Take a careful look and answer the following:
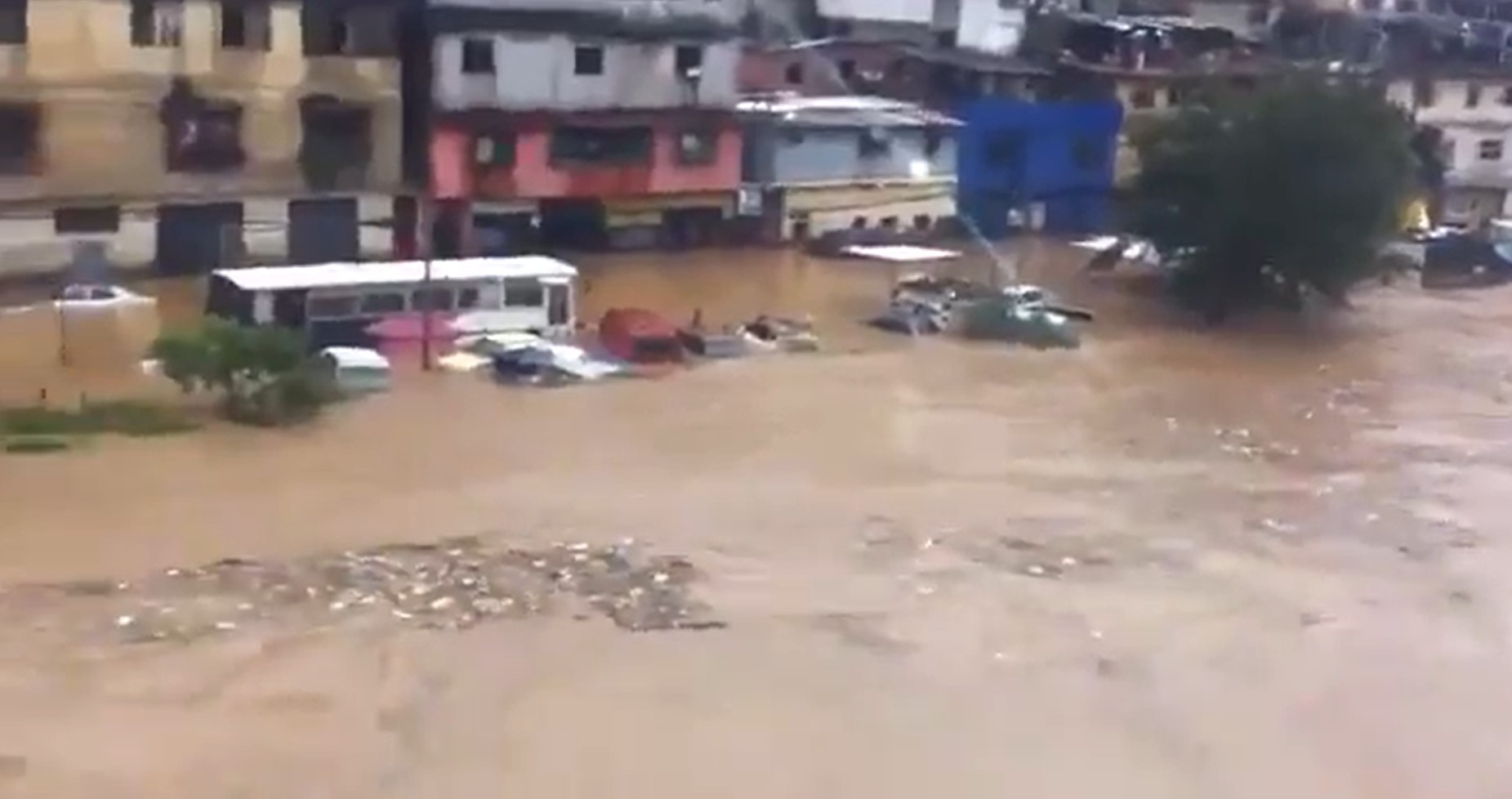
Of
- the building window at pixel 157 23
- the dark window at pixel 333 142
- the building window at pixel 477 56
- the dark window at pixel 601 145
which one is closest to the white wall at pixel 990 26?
the dark window at pixel 601 145

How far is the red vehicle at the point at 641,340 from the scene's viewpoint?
19.9 m

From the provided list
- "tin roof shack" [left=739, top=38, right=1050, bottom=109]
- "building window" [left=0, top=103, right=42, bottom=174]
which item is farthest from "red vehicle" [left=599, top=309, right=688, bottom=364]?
"tin roof shack" [left=739, top=38, right=1050, bottom=109]

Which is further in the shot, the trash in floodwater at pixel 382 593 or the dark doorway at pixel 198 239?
the dark doorway at pixel 198 239

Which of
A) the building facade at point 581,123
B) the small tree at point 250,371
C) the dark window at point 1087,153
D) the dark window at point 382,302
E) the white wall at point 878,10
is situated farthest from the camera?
the white wall at point 878,10

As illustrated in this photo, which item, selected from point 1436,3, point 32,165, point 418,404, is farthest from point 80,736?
point 1436,3

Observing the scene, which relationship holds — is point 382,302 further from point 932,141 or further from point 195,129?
point 932,141

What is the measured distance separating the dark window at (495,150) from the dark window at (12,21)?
5.22 metres

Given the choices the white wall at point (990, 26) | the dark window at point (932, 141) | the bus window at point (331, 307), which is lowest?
the bus window at point (331, 307)

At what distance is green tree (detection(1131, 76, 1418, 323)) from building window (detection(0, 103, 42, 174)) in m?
12.4

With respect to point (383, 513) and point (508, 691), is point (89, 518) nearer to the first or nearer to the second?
point (383, 513)

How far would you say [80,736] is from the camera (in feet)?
35.0

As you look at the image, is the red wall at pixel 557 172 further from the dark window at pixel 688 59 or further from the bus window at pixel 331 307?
the bus window at pixel 331 307

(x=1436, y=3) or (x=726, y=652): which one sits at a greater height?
(x=1436, y=3)

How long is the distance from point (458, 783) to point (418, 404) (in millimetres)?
7605
